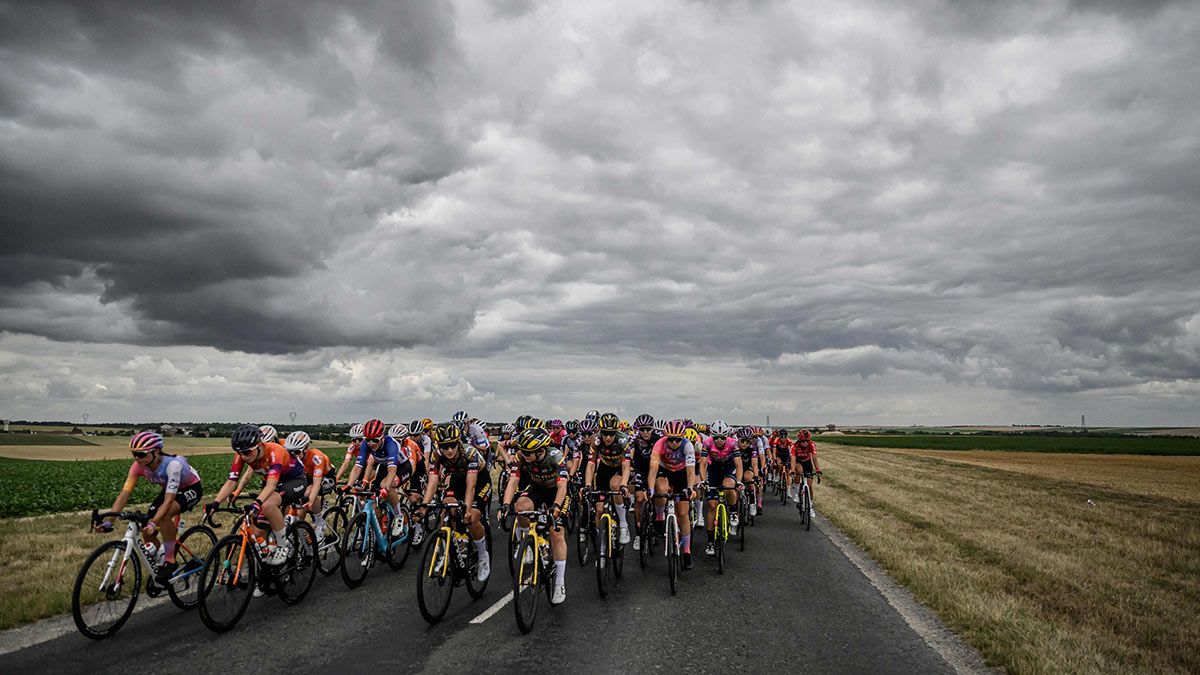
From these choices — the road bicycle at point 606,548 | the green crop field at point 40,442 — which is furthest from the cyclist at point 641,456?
the green crop field at point 40,442

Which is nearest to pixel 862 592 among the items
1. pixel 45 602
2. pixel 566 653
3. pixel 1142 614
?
pixel 1142 614

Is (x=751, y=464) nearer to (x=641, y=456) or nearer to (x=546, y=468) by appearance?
(x=641, y=456)

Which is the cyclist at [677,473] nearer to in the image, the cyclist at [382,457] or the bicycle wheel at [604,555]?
the bicycle wheel at [604,555]

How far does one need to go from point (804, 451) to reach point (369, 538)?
1099cm

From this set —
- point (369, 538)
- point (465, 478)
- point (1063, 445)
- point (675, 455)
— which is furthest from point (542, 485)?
point (1063, 445)

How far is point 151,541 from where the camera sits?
7219mm

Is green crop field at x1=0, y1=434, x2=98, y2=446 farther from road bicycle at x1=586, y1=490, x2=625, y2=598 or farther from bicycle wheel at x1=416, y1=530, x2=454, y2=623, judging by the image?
bicycle wheel at x1=416, y1=530, x2=454, y2=623

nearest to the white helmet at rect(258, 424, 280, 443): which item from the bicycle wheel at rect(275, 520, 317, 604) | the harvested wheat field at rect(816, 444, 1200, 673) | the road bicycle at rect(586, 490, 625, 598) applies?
the bicycle wheel at rect(275, 520, 317, 604)

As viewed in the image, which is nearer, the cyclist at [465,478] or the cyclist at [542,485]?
the cyclist at [542,485]

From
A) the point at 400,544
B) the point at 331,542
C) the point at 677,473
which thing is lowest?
the point at 400,544

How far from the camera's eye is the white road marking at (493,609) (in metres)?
7.51

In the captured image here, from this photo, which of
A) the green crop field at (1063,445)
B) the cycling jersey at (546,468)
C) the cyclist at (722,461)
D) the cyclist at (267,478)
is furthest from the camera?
the green crop field at (1063,445)

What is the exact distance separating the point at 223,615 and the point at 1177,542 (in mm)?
18060

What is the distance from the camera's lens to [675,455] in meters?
10.3
